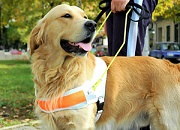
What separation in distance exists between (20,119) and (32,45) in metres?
3.67

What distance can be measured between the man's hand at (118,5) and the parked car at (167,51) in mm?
22240

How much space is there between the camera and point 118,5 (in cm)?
419

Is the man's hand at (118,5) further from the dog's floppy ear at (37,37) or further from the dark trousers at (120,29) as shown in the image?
the dog's floppy ear at (37,37)

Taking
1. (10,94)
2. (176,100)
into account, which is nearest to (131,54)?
(176,100)

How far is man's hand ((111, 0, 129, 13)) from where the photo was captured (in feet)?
13.6

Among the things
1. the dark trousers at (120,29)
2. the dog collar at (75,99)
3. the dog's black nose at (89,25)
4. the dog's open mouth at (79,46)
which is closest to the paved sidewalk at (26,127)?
the dark trousers at (120,29)

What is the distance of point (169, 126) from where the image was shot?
3863 mm

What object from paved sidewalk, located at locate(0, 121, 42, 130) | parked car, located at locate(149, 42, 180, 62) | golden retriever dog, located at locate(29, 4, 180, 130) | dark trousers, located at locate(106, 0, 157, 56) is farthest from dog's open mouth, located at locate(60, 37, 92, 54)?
parked car, located at locate(149, 42, 180, 62)

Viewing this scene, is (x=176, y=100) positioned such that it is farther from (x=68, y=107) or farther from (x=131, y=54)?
(x=68, y=107)

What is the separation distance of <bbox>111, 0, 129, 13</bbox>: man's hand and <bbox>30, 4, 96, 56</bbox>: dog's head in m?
0.69

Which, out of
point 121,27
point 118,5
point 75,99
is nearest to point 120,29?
point 121,27

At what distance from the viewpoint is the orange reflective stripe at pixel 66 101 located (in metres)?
3.32

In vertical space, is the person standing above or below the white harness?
above

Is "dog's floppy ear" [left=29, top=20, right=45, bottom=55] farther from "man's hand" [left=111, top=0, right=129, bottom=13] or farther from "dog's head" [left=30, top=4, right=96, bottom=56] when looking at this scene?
"man's hand" [left=111, top=0, right=129, bottom=13]
